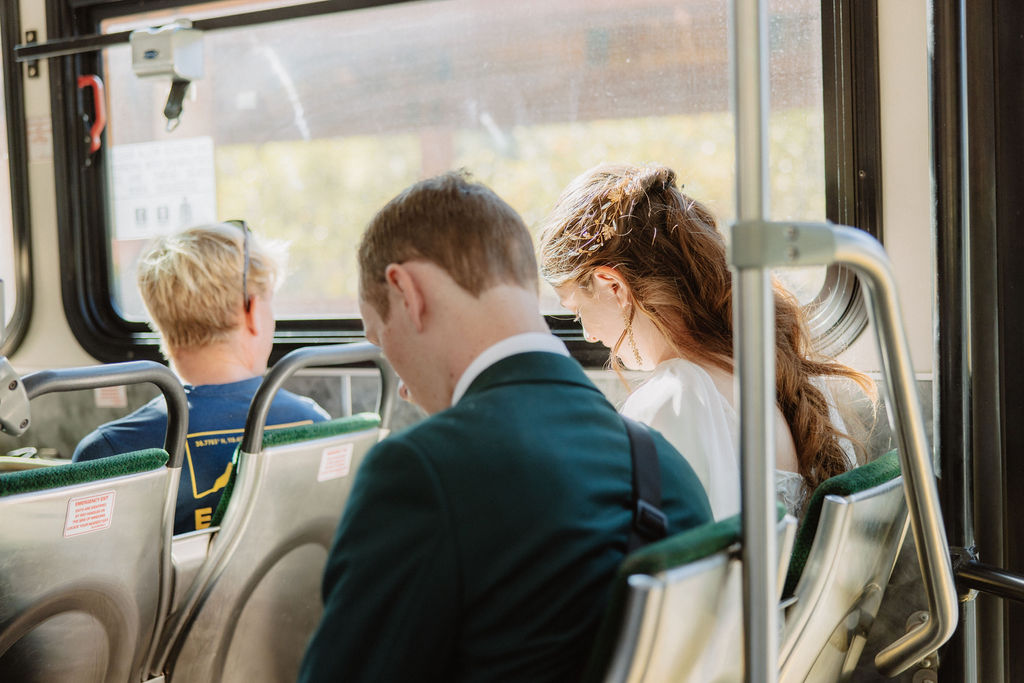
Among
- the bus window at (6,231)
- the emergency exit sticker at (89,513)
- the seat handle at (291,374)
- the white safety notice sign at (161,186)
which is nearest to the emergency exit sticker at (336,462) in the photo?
the seat handle at (291,374)

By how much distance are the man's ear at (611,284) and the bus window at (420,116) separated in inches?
20.9

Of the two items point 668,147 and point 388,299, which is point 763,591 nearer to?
point 388,299

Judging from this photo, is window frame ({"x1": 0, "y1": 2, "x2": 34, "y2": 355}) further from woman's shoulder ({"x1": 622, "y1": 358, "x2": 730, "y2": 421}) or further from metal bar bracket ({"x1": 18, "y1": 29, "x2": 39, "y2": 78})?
woman's shoulder ({"x1": 622, "y1": 358, "x2": 730, "y2": 421})

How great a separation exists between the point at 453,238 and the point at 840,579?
0.71 meters

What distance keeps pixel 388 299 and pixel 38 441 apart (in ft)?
9.10

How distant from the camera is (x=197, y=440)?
86.4 inches

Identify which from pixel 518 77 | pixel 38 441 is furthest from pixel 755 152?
pixel 38 441

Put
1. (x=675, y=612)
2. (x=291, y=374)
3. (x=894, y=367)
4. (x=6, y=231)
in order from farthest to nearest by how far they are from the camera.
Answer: (x=6, y=231), (x=291, y=374), (x=894, y=367), (x=675, y=612)

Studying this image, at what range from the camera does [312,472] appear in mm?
2025

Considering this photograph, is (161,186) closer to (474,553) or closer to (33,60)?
(33,60)

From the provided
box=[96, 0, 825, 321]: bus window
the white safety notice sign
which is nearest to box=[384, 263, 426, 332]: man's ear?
box=[96, 0, 825, 321]: bus window

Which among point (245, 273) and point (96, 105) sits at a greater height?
point (96, 105)

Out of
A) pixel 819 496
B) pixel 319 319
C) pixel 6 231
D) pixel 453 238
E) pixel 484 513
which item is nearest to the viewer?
pixel 484 513

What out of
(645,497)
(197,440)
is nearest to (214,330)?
(197,440)
